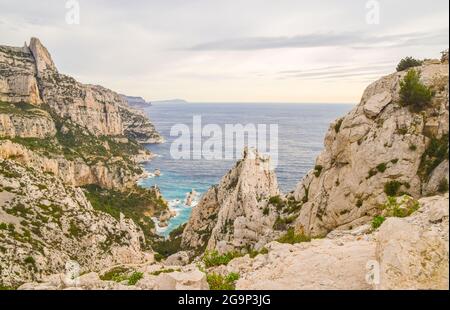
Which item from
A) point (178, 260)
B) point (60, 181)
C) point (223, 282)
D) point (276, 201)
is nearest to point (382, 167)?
point (276, 201)

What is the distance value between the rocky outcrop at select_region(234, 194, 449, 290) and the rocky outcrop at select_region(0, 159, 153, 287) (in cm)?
2650

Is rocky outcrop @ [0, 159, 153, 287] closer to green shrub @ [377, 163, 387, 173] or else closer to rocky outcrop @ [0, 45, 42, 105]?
green shrub @ [377, 163, 387, 173]

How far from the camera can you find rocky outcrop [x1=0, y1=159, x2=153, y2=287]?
3572 centimetres

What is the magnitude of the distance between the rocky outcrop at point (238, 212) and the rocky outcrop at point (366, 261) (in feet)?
48.3

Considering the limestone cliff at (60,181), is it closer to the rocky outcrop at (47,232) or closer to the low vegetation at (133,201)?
the rocky outcrop at (47,232)

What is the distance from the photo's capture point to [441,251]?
352 inches

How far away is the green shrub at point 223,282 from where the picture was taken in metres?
11.7

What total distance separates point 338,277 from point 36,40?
16394 cm

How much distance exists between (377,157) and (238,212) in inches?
1047

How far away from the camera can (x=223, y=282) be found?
1226 centimetres

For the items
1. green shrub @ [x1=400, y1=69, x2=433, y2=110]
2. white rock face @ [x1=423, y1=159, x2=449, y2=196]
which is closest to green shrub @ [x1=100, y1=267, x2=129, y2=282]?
white rock face @ [x1=423, y1=159, x2=449, y2=196]

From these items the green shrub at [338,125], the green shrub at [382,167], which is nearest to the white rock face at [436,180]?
the green shrub at [382,167]
